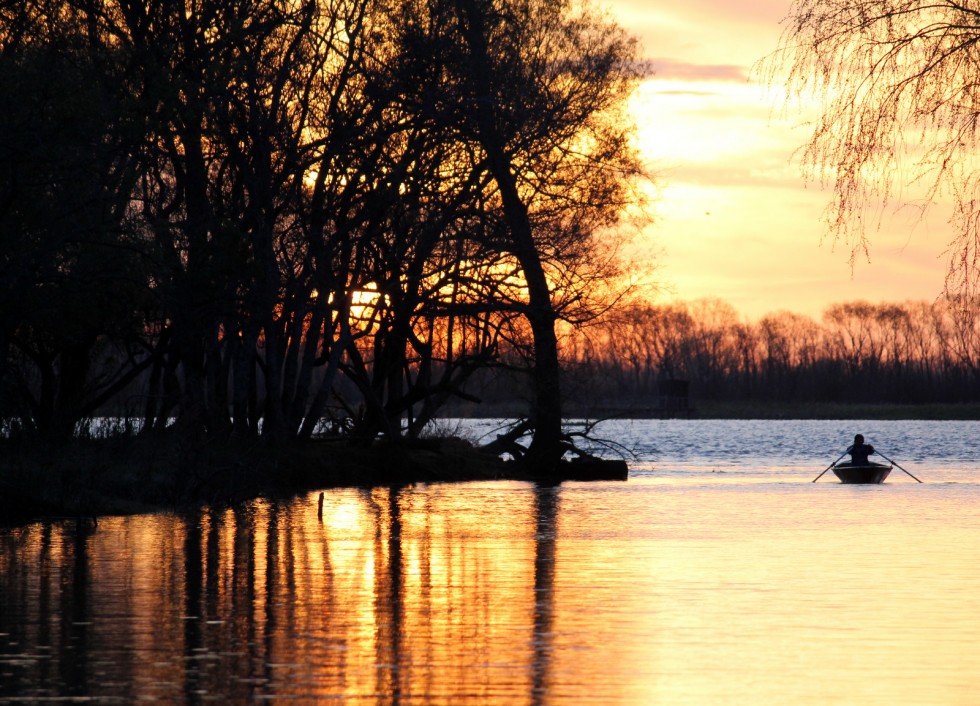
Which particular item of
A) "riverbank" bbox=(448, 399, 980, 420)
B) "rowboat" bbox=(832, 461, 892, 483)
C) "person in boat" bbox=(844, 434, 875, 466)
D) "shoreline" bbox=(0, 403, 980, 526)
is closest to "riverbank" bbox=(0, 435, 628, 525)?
"shoreline" bbox=(0, 403, 980, 526)

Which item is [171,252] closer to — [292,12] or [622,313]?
[292,12]

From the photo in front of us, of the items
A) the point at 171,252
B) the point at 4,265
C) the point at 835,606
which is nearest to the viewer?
the point at 835,606

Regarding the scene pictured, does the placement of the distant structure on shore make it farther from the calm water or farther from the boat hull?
the calm water

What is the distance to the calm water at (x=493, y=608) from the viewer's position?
11.7 metres

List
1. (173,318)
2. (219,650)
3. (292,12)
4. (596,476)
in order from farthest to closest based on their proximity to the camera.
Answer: (596,476) < (292,12) < (173,318) < (219,650)

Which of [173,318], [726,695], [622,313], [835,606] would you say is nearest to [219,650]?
[726,695]

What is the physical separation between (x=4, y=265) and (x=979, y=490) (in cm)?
2991

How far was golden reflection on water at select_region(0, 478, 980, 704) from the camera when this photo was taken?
38.5ft

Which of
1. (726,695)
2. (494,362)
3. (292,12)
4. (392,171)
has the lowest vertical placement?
(726,695)

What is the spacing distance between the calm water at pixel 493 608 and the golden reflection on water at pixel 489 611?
42 millimetres

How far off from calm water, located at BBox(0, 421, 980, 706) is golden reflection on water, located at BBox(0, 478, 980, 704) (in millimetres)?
42

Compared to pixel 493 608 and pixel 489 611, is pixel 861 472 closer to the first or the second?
pixel 493 608

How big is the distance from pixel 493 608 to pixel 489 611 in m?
0.25

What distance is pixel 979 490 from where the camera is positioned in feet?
143
